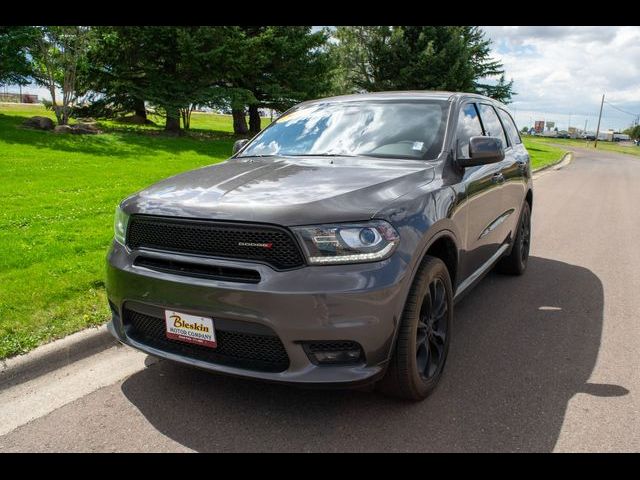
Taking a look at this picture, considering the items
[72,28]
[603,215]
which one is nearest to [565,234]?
[603,215]

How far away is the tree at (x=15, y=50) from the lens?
17.5 meters

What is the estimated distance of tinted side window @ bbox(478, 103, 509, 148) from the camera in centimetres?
475

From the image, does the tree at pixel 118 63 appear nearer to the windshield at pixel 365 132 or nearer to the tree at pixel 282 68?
the tree at pixel 282 68

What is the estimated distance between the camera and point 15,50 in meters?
18.6

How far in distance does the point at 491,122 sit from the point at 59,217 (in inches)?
221

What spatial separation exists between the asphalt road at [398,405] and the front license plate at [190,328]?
18.7 inches

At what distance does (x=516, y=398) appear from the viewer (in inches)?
126

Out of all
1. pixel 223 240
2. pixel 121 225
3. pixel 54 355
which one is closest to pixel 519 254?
pixel 223 240

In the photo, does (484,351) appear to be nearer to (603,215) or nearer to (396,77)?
(603,215)

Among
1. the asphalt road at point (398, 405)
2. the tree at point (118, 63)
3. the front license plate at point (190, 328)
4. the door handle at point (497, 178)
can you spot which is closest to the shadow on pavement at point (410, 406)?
the asphalt road at point (398, 405)

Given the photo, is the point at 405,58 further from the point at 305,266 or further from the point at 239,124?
the point at 305,266

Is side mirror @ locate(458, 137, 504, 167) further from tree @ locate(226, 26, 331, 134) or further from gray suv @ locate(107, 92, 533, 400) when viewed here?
tree @ locate(226, 26, 331, 134)

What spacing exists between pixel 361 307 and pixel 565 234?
673cm

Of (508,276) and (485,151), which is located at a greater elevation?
(485,151)
